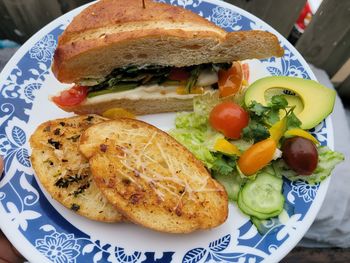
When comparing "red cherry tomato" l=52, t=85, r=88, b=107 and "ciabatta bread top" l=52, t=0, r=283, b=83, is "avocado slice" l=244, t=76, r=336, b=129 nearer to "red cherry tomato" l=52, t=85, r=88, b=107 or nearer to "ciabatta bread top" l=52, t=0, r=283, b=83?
"ciabatta bread top" l=52, t=0, r=283, b=83

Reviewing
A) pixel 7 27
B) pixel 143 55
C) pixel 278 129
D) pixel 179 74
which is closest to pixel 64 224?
pixel 143 55

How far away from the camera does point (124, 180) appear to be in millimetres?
2355

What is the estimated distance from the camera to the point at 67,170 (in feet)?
8.17

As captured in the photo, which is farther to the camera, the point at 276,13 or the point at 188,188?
the point at 276,13

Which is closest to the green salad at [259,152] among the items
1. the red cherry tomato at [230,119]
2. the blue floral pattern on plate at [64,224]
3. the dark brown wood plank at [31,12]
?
the red cherry tomato at [230,119]

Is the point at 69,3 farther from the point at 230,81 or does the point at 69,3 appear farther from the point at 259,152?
the point at 259,152

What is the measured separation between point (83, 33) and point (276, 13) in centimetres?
208

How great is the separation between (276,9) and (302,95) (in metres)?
1.38

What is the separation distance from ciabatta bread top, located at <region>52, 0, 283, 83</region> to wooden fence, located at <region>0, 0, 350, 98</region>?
44.5 inches

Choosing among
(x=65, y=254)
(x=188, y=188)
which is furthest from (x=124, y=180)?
(x=65, y=254)

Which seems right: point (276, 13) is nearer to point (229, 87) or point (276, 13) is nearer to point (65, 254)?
point (229, 87)

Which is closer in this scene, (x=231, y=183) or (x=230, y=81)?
(x=231, y=183)

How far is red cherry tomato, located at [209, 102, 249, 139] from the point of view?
8.85ft

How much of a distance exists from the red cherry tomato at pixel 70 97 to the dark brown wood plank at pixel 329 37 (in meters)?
2.40
